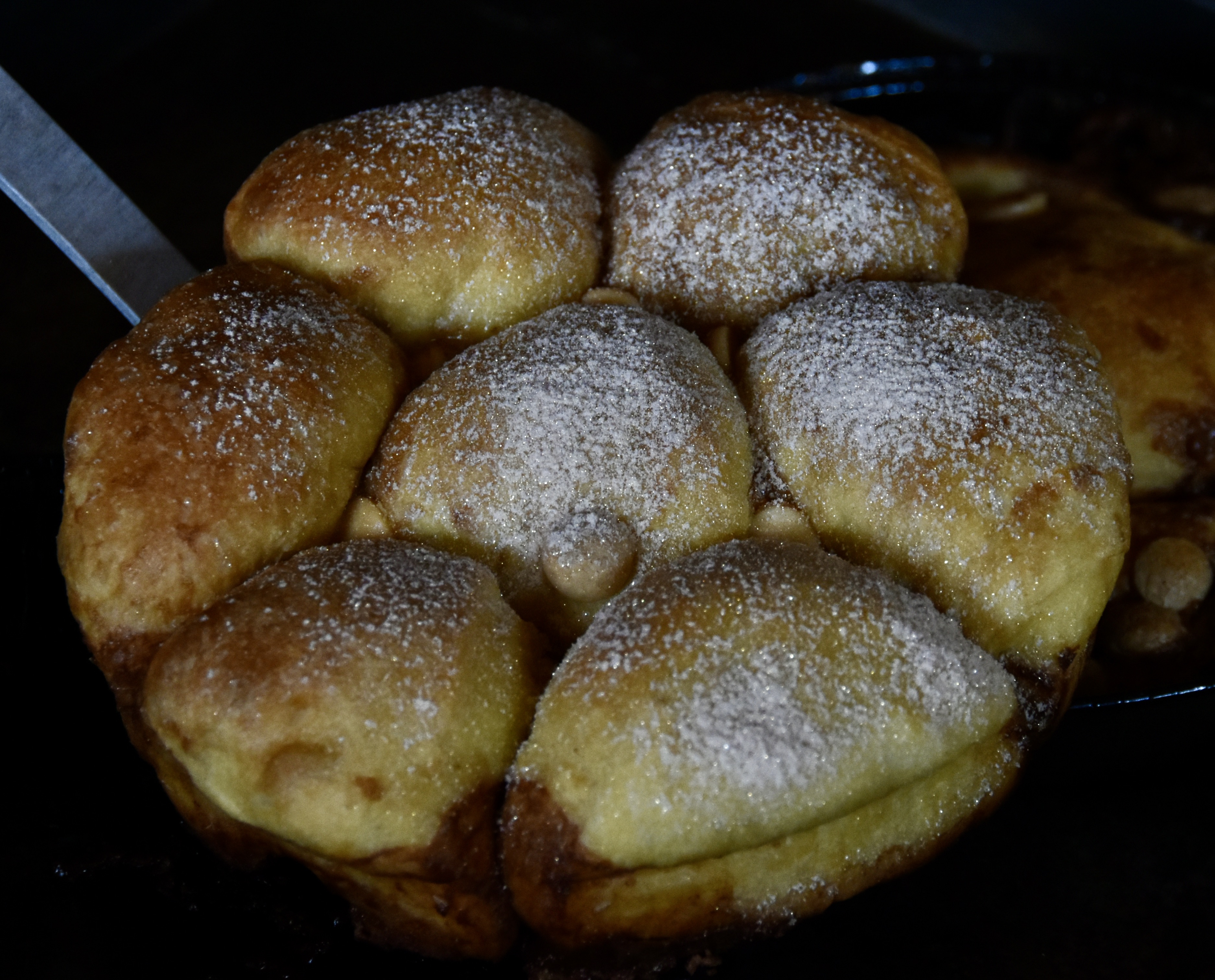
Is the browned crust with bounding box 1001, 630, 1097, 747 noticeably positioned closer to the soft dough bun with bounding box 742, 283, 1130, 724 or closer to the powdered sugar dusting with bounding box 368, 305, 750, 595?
the soft dough bun with bounding box 742, 283, 1130, 724

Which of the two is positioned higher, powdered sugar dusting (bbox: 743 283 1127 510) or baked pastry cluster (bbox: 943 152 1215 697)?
powdered sugar dusting (bbox: 743 283 1127 510)

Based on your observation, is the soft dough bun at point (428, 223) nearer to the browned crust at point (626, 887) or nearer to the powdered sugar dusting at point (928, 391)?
the powdered sugar dusting at point (928, 391)

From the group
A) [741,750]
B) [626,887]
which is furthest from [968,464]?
[626,887]

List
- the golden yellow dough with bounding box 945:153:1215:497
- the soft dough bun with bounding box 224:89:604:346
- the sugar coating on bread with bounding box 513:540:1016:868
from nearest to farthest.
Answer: the sugar coating on bread with bounding box 513:540:1016:868
the soft dough bun with bounding box 224:89:604:346
the golden yellow dough with bounding box 945:153:1215:497

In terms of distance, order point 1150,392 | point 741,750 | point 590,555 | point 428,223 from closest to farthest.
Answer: point 741,750 → point 590,555 → point 428,223 → point 1150,392

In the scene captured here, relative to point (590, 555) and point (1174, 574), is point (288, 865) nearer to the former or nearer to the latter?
point (590, 555)

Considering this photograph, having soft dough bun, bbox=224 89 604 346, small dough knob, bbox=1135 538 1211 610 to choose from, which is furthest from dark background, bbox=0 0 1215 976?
soft dough bun, bbox=224 89 604 346

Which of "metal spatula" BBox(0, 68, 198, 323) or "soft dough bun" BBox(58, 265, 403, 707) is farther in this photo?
"metal spatula" BBox(0, 68, 198, 323)
